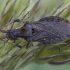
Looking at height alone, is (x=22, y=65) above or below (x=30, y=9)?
below

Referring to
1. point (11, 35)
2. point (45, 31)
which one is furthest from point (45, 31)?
point (11, 35)

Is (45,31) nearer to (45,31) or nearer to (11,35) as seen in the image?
(45,31)

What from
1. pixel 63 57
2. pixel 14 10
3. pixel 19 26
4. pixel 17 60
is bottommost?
pixel 63 57

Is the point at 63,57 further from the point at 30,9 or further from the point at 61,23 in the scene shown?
the point at 30,9

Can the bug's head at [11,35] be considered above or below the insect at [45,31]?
above

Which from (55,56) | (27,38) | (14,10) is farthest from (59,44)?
(14,10)

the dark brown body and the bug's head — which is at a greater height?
the bug's head

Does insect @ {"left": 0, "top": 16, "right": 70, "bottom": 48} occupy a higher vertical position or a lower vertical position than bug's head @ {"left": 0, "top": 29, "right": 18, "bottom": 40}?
lower
